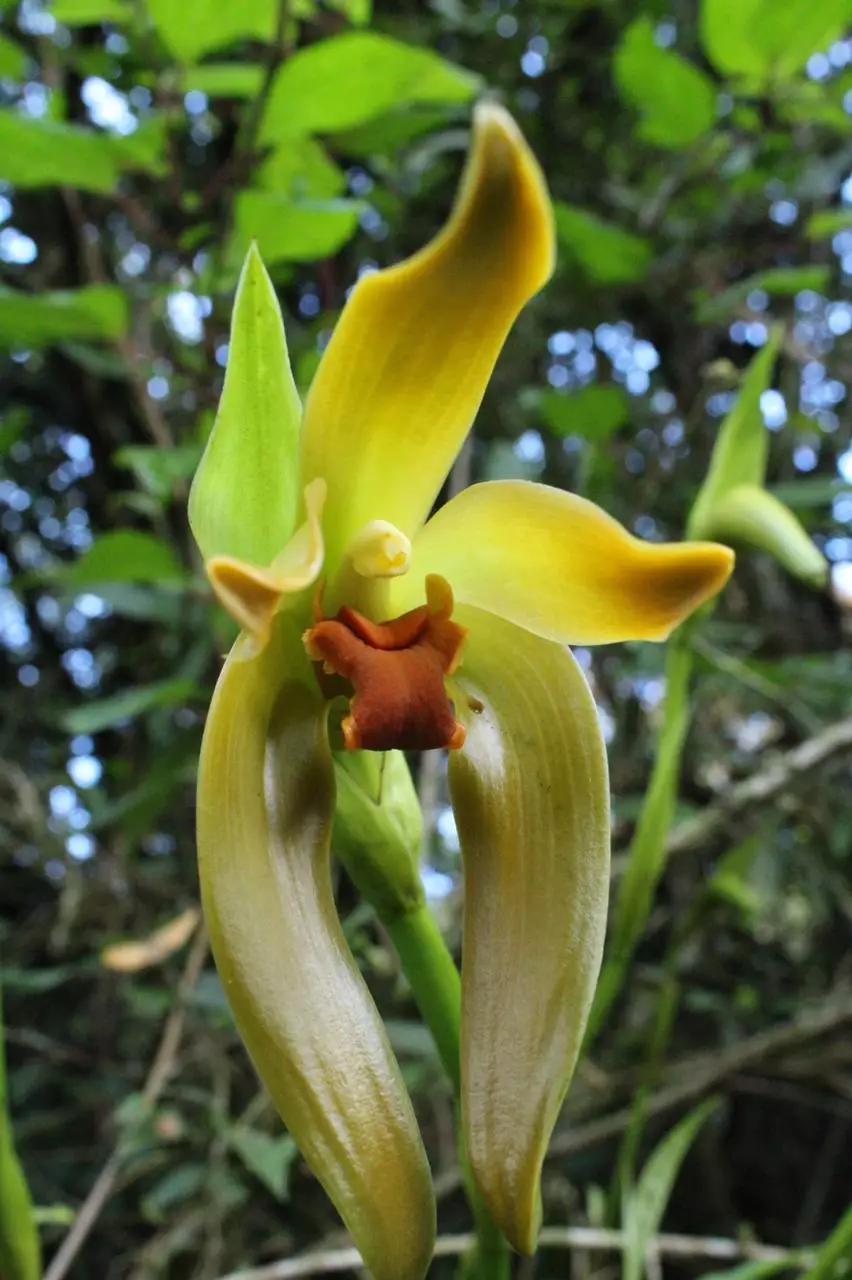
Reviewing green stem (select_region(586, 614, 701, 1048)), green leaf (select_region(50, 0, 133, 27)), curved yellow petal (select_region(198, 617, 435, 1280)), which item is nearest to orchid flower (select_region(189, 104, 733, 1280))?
curved yellow petal (select_region(198, 617, 435, 1280))

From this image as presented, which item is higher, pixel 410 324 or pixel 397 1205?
pixel 410 324

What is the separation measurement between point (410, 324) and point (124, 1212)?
1345 mm

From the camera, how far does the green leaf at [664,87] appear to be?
37.3 inches

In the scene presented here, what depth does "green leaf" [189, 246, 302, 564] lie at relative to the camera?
1.17 feet

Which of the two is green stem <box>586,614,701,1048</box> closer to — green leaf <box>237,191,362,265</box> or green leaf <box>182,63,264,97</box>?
green leaf <box>237,191,362,265</box>

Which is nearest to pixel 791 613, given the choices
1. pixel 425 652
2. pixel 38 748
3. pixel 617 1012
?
pixel 617 1012

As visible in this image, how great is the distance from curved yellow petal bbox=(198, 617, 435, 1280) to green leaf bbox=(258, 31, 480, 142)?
1.74ft

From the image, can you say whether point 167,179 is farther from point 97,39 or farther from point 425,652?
point 97,39

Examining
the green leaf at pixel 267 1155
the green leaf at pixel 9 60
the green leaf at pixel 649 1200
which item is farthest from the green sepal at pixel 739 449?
the green leaf at pixel 9 60

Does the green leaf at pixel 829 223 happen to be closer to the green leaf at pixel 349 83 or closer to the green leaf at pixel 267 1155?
Answer: the green leaf at pixel 349 83

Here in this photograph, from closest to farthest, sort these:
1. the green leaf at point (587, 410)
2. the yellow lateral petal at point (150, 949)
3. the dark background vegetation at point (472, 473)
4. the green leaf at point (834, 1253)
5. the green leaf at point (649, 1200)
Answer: the green leaf at point (834, 1253)
the green leaf at point (649, 1200)
the dark background vegetation at point (472, 473)
the yellow lateral petal at point (150, 949)
the green leaf at point (587, 410)

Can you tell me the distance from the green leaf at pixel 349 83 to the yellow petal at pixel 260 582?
1.68 ft

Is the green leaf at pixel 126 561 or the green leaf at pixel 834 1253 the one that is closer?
the green leaf at pixel 834 1253

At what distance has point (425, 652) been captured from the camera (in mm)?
391
